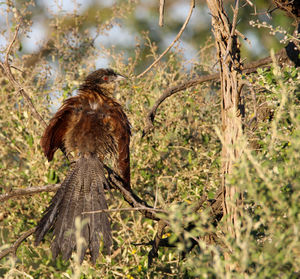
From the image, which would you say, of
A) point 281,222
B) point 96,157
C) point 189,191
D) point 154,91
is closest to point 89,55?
point 154,91

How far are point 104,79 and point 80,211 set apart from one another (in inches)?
73.0

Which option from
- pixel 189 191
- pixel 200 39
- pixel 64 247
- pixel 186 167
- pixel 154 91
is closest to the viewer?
pixel 64 247

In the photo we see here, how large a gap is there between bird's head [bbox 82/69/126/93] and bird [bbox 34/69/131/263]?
0.46 feet

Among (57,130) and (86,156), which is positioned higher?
(57,130)

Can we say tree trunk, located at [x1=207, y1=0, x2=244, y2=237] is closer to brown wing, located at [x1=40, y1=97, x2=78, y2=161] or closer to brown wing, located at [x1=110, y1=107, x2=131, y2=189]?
brown wing, located at [x1=110, y1=107, x2=131, y2=189]

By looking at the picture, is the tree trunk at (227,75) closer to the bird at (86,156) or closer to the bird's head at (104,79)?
the bird at (86,156)

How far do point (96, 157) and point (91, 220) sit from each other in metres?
0.85

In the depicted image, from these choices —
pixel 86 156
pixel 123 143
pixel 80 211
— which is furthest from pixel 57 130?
pixel 80 211

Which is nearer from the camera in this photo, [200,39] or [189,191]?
[189,191]

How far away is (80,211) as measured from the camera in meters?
3.35

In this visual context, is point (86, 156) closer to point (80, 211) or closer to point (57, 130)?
point (57, 130)

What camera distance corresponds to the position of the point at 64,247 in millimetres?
3049

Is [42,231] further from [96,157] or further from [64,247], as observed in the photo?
[96,157]

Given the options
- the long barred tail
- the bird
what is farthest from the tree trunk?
the bird
